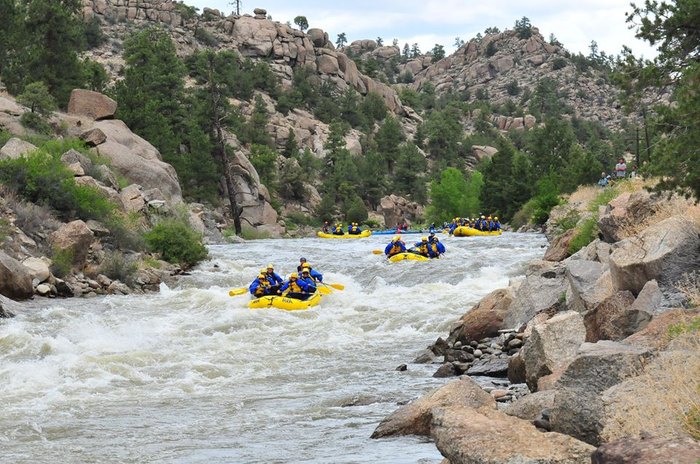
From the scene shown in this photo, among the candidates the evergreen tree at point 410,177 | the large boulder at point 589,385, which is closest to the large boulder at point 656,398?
the large boulder at point 589,385

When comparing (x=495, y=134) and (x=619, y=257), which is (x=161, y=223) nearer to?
(x=619, y=257)

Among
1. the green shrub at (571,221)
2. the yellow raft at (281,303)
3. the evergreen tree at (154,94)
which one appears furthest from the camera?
the evergreen tree at (154,94)

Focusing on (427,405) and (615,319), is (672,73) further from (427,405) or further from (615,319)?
(427,405)

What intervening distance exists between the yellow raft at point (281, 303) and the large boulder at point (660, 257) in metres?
8.43

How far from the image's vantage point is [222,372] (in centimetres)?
1143

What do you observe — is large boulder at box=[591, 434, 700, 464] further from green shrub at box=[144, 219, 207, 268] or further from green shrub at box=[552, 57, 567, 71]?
green shrub at box=[552, 57, 567, 71]

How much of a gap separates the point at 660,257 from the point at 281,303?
30.7 feet

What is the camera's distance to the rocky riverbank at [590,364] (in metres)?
5.15

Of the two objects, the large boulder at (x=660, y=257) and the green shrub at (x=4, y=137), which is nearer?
the large boulder at (x=660, y=257)

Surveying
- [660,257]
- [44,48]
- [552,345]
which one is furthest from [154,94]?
[552,345]

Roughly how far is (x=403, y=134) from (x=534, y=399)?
3214 inches

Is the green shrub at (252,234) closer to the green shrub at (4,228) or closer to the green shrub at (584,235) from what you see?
the green shrub at (4,228)

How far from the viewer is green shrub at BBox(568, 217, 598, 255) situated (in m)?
16.2

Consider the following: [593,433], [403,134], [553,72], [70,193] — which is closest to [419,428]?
[593,433]
